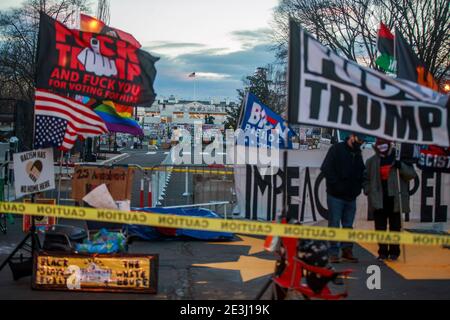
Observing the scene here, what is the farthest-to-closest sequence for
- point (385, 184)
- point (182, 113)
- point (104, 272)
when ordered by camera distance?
point (182, 113) < point (385, 184) < point (104, 272)

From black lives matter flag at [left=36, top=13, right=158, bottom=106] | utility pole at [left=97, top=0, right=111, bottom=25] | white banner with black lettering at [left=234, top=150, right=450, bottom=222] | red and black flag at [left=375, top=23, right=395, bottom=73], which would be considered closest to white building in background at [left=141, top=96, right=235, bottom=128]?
utility pole at [left=97, top=0, right=111, bottom=25]

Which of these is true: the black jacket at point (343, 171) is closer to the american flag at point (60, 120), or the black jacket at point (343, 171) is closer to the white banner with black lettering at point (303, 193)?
the white banner with black lettering at point (303, 193)

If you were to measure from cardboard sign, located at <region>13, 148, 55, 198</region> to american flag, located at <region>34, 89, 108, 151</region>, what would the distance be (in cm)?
17

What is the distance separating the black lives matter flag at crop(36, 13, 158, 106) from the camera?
7594 mm

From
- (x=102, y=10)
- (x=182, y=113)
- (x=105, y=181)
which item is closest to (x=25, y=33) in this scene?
(x=102, y=10)

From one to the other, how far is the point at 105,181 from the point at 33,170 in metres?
3.50

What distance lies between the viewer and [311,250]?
5.96 metres

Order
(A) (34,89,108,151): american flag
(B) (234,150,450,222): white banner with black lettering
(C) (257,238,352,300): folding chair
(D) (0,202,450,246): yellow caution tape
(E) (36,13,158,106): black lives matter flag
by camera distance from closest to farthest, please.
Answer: (D) (0,202,450,246): yellow caution tape, (C) (257,238,352,300): folding chair, (E) (36,13,158,106): black lives matter flag, (A) (34,89,108,151): american flag, (B) (234,150,450,222): white banner with black lettering

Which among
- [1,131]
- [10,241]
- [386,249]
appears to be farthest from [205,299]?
[1,131]

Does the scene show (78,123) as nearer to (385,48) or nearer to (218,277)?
(218,277)

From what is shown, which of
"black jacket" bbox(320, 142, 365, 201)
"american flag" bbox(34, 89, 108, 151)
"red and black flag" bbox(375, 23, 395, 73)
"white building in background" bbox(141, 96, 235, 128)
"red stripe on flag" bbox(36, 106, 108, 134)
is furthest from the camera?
"white building in background" bbox(141, 96, 235, 128)

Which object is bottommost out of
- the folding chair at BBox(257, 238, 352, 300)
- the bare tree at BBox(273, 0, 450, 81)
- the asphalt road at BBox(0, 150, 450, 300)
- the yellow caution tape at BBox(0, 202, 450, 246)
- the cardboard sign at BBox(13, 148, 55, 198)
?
the asphalt road at BBox(0, 150, 450, 300)

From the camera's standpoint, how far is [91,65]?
774cm

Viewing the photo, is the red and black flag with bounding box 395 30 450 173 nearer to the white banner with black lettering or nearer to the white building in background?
the white banner with black lettering
